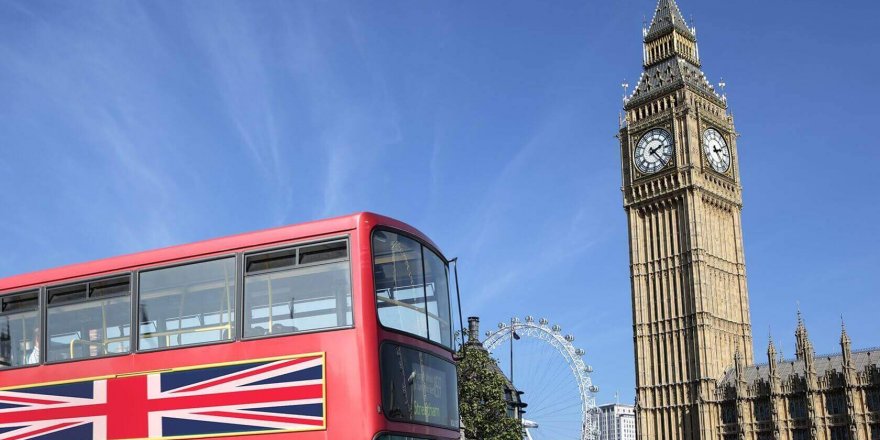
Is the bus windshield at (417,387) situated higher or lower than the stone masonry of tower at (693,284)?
lower

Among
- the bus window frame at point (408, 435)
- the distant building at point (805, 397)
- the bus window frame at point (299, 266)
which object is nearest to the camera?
the bus window frame at point (408, 435)

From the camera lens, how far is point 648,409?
254 feet

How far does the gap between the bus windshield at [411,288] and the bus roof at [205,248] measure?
11.3 inches

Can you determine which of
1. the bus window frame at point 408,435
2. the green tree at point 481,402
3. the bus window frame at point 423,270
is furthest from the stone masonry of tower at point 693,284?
the bus window frame at point 408,435

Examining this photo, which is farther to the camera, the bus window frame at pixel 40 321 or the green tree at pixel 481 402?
the green tree at pixel 481 402

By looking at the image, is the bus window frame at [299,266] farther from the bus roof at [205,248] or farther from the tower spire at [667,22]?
the tower spire at [667,22]

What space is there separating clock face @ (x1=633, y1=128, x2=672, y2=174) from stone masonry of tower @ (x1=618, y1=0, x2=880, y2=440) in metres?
0.09

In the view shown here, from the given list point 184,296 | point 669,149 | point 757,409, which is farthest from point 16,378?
point 669,149

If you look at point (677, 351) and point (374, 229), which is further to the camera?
point (677, 351)

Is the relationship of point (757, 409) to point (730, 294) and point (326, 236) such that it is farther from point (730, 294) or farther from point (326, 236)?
point (326, 236)

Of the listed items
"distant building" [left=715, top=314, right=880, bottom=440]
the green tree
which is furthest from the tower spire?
the green tree

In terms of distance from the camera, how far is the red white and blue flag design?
14.5 meters

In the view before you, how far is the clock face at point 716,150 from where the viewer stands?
3174 inches

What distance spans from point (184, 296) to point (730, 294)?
228 feet
